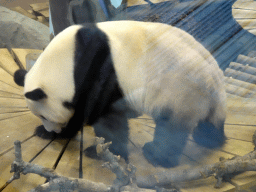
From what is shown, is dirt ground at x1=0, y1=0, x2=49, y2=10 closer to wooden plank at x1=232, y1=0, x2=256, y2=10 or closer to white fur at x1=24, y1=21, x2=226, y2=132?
white fur at x1=24, y1=21, x2=226, y2=132

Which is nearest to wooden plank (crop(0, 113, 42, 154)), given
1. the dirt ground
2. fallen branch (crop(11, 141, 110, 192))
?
fallen branch (crop(11, 141, 110, 192))

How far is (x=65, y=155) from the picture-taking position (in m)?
1.00

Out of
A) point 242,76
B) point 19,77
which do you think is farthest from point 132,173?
point 19,77

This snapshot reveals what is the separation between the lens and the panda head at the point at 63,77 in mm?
1038

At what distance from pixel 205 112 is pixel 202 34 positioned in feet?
1.39

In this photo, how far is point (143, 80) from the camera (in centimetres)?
102

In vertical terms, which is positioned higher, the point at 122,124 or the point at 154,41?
the point at 154,41

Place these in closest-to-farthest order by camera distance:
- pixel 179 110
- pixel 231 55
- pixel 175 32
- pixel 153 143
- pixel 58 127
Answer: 1. pixel 231 55
2. pixel 175 32
3. pixel 153 143
4. pixel 179 110
5. pixel 58 127

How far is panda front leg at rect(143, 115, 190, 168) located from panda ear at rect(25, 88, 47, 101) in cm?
59

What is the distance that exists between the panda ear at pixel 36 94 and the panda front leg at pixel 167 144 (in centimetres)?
59

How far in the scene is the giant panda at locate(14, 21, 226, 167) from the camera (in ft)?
3.03

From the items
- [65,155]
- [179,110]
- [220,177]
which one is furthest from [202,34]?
[65,155]

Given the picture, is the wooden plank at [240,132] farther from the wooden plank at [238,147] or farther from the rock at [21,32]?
the rock at [21,32]

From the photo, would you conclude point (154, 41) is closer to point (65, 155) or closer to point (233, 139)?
point (233, 139)
